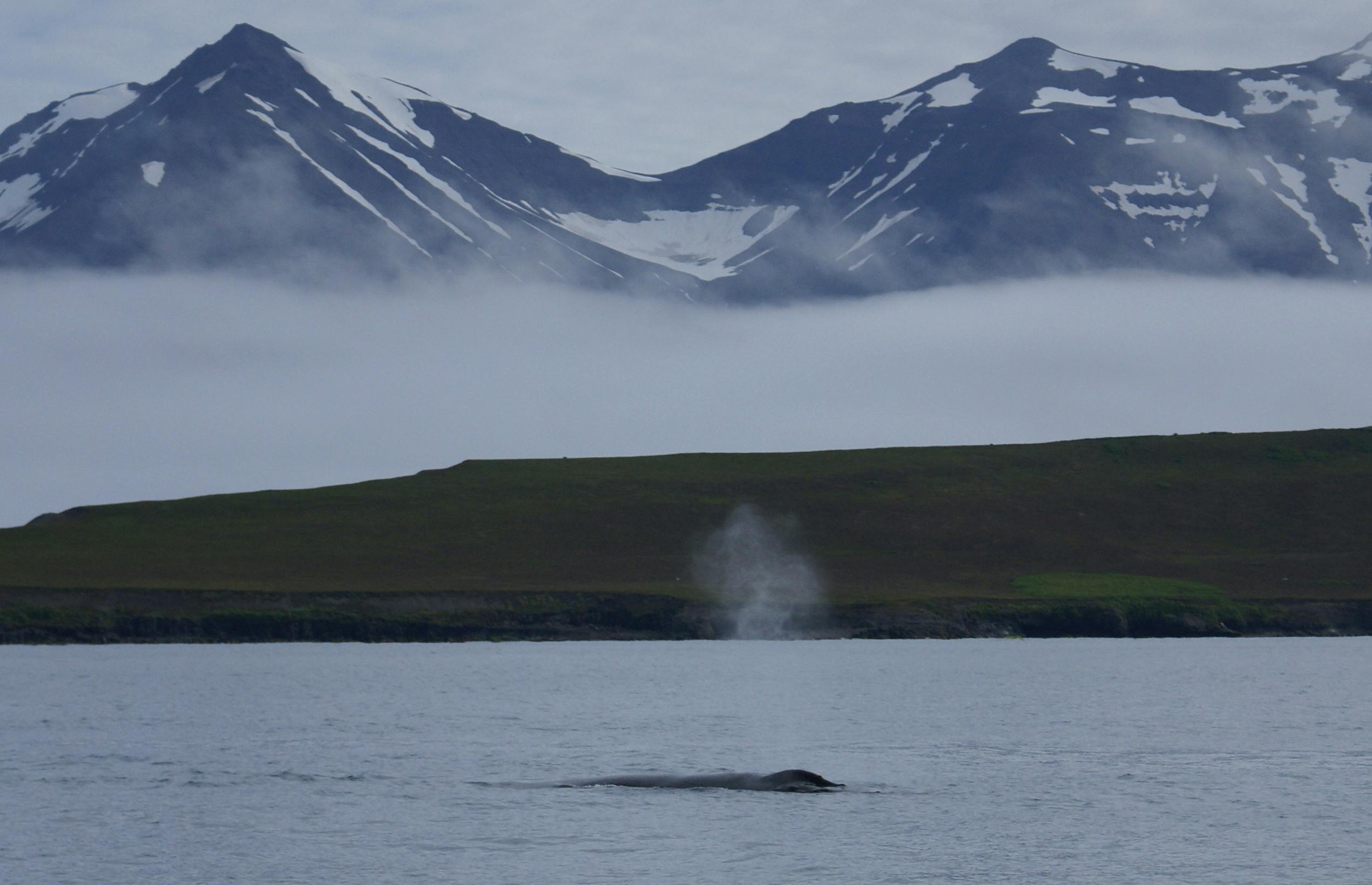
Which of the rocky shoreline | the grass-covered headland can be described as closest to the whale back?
the rocky shoreline

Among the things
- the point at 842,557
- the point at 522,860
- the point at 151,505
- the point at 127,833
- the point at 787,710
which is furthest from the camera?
the point at 151,505

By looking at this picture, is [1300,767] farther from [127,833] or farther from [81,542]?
[81,542]

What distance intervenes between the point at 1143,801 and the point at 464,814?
60.1ft

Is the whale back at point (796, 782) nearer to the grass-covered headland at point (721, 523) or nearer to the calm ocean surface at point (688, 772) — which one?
the calm ocean surface at point (688, 772)

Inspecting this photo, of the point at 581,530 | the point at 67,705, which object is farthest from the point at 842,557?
the point at 67,705

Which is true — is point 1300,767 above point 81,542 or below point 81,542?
below

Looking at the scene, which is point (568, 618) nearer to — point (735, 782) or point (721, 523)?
point (721, 523)

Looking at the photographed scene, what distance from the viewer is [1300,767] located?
5303 centimetres

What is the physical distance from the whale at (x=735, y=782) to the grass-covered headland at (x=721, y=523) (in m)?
68.1

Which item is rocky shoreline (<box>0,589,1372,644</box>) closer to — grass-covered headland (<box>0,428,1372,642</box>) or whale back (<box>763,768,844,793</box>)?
grass-covered headland (<box>0,428,1372,642</box>)

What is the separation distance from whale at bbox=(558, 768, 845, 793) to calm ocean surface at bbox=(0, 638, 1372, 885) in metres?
1.01

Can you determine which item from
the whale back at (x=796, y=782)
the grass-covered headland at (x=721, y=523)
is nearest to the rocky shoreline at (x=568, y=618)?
the grass-covered headland at (x=721, y=523)

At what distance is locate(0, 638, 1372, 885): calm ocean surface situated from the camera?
37719mm

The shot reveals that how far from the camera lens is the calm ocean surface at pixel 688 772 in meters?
37.7
